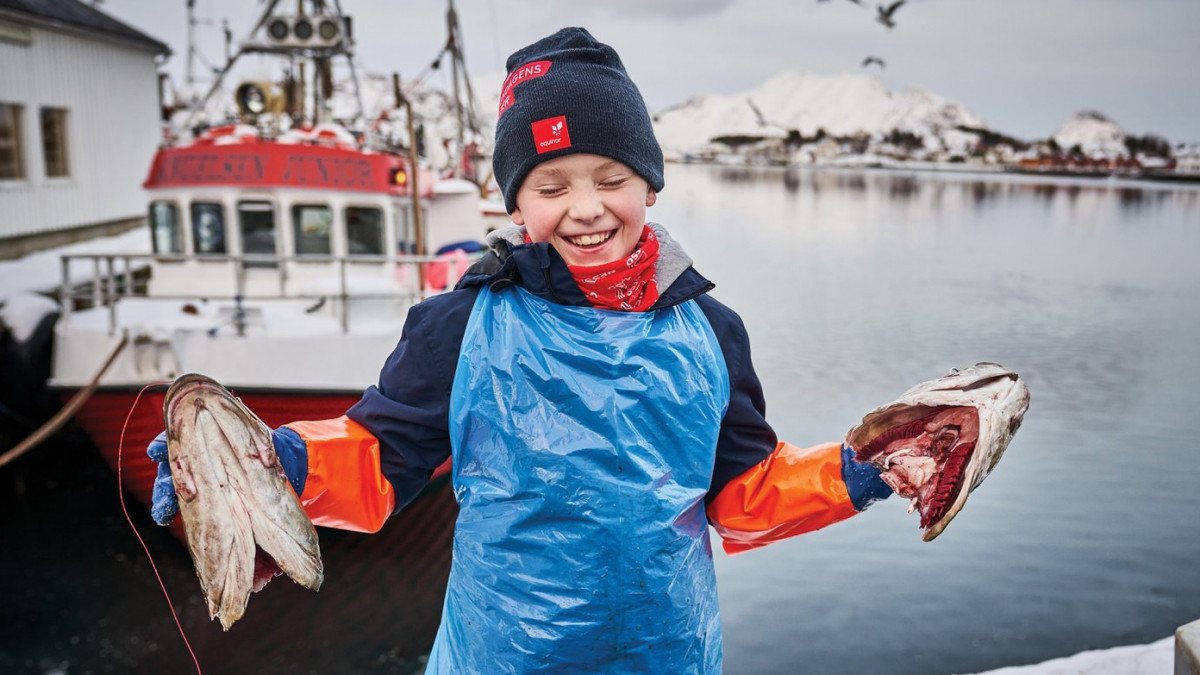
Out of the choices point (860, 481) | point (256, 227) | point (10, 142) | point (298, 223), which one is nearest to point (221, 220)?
point (256, 227)

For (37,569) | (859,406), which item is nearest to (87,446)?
(37,569)

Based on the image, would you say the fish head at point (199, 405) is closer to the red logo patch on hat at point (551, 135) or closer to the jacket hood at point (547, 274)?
the jacket hood at point (547, 274)

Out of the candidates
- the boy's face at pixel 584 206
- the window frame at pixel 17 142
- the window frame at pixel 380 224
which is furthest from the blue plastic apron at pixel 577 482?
the window frame at pixel 17 142

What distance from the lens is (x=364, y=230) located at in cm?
792

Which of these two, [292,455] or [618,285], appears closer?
[292,455]

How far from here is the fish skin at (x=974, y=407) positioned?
4.75 feet

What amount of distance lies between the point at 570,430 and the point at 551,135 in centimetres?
55

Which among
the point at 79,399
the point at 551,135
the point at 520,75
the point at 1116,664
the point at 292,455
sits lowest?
the point at 1116,664

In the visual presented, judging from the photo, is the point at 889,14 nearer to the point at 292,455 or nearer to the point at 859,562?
the point at 859,562

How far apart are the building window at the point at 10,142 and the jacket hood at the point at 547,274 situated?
15.6 m

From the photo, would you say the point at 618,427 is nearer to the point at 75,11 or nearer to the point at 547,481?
the point at 547,481

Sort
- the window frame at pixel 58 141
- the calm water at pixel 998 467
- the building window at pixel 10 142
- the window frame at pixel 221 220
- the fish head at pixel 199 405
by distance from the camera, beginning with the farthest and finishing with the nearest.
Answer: the window frame at pixel 58 141, the building window at pixel 10 142, the window frame at pixel 221 220, the calm water at pixel 998 467, the fish head at pixel 199 405

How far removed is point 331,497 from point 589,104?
86 cm

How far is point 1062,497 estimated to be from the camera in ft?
30.3
